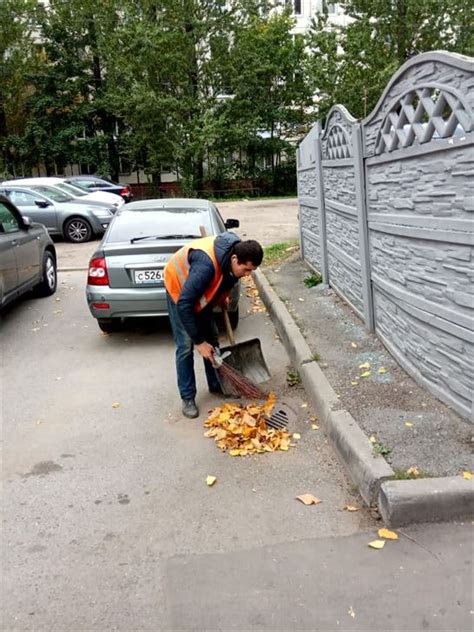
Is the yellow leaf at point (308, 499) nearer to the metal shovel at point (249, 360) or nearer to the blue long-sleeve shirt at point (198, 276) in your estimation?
the blue long-sleeve shirt at point (198, 276)

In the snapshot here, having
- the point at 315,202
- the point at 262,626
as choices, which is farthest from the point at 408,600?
the point at 315,202

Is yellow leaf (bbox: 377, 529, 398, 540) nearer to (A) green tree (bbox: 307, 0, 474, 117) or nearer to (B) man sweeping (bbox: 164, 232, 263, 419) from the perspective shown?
(B) man sweeping (bbox: 164, 232, 263, 419)

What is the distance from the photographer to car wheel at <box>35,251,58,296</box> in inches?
350

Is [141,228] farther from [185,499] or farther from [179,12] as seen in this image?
[179,12]

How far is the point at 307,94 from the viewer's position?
30.0 meters

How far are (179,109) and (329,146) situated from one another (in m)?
21.2

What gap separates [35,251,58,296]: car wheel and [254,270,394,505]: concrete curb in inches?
172

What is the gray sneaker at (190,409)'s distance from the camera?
15.0 ft

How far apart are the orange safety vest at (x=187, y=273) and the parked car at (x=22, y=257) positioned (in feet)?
11.2

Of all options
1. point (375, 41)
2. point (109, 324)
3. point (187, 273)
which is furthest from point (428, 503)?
point (375, 41)

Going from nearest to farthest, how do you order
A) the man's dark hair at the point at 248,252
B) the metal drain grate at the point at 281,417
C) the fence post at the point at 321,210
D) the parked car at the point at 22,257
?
1. the man's dark hair at the point at 248,252
2. the metal drain grate at the point at 281,417
3. the parked car at the point at 22,257
4. the fence post at the point at 321,210

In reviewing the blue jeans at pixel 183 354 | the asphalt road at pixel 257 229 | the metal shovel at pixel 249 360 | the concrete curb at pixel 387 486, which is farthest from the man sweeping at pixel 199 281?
the asphalt road at pixel 257 229

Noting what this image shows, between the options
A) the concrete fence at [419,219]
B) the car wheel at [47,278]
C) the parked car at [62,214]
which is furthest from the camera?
the parked car at [62,214]

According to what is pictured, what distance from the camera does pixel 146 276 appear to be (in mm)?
6156
